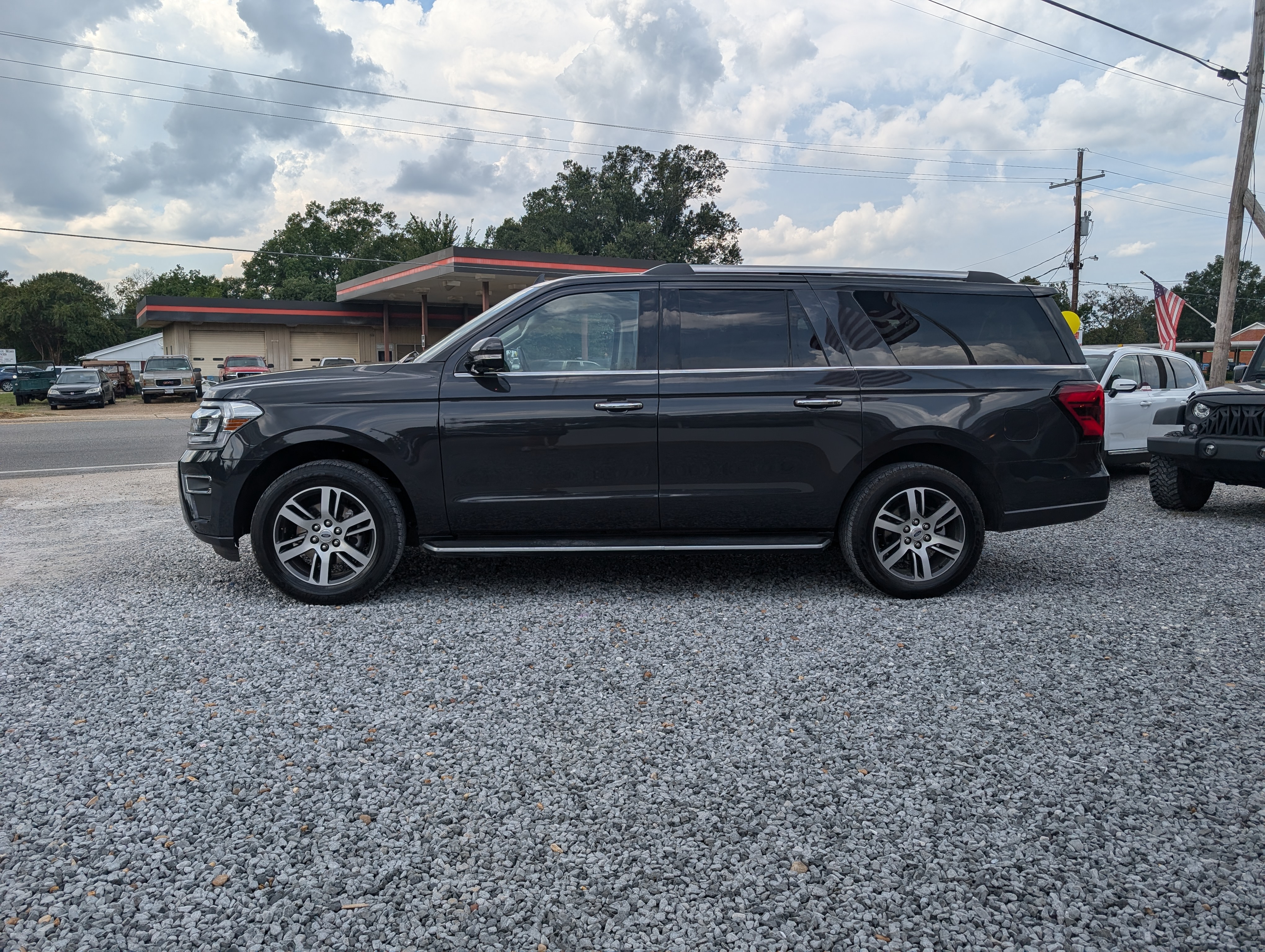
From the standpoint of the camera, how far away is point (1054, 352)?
5254 mm

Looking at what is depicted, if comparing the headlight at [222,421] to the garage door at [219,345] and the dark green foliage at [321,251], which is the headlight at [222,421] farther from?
the dark green foliage at [321,251]

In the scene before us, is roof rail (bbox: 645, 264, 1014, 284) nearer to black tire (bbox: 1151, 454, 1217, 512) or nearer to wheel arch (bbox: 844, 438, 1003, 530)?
wheel arch (bbox: 844, 438, 1003, 530)

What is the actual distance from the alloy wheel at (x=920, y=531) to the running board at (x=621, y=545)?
36 centimetres

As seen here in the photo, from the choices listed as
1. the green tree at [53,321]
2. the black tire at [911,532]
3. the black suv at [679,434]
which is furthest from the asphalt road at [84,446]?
the green tree at [53,321]

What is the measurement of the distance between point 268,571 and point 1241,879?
4548 mm

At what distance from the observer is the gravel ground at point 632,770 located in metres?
2.25

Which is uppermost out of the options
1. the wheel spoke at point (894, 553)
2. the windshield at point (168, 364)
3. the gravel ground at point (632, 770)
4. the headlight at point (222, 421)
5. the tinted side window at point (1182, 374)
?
the windshield at point (168, 364)

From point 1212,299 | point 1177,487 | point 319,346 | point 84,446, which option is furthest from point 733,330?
point 1212,299

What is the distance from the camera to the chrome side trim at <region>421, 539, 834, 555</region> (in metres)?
4.88

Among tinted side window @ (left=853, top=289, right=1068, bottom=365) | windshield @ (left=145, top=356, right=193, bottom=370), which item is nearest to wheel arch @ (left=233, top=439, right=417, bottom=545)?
tinted side window @ (left=853, top=289, right=1068, bottom=365)

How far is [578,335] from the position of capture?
16.7ft

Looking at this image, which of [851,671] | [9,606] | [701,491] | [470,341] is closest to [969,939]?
[851,671]

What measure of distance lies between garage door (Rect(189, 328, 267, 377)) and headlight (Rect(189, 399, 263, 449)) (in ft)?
144

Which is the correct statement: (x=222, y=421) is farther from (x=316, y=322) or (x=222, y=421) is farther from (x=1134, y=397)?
(x=316, y=322)
